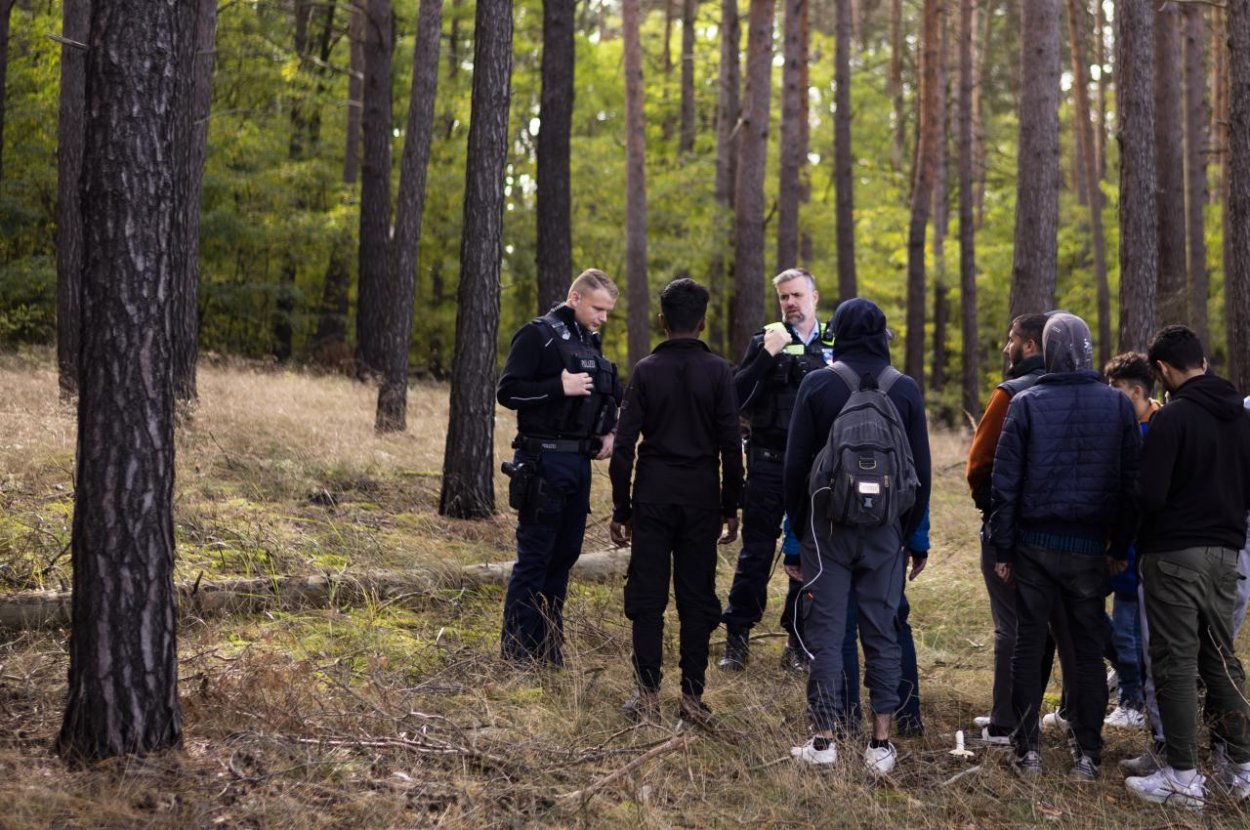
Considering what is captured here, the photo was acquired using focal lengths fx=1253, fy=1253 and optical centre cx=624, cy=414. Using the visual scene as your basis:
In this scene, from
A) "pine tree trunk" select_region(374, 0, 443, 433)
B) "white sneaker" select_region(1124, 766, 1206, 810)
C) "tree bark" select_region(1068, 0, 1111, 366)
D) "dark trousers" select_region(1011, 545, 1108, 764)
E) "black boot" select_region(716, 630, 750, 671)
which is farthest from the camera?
"tree bark" select_region(1068, 0, 1111, 366)

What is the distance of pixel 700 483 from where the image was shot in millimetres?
6082

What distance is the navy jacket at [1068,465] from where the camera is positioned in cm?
561

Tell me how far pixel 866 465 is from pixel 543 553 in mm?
2020

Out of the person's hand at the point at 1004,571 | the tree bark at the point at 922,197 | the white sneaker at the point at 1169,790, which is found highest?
the tree bark at the point at 922,197

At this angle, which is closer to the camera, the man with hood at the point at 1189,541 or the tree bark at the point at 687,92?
the man with hood at the point at 1189,541

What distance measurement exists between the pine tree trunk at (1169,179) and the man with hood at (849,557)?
907 centimetres

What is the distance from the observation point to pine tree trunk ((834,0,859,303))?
2369 cm

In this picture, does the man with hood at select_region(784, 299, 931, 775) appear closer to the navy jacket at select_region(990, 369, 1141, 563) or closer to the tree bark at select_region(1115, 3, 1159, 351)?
the navy jacket at select_region(990, 369, 1141, 563)

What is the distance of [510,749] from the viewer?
5.36m

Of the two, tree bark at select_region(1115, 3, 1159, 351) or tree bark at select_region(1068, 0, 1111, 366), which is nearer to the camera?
tree bark at select_region(1115, 3, 1159, 351)

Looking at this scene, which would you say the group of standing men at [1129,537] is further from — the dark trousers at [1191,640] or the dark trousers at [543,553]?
the dark trousers at [543,553]

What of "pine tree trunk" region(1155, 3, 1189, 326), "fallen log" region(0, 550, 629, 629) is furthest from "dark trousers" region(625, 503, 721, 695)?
"pine tree trunk" region(1155, 3, 1189, 326)

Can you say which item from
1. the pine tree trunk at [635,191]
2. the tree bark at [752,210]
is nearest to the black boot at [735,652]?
the tree bark at [752,210]

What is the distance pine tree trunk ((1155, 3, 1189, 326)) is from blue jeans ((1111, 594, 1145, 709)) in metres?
7.91
